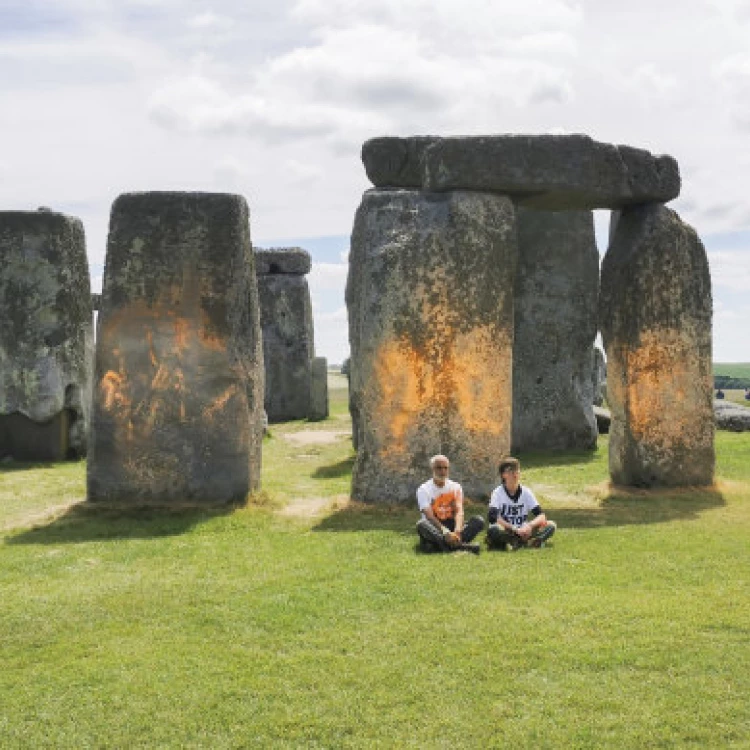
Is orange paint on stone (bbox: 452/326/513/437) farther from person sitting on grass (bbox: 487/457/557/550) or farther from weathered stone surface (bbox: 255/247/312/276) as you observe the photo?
weathered stone surface (bbox: 255/247/312/276)

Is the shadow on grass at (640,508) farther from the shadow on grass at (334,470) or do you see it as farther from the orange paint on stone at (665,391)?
the shadow on grass at (334,470)

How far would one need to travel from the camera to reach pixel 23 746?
486 centimetres

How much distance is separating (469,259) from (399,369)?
142 centimetres

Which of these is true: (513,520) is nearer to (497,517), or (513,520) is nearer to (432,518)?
(497,517)

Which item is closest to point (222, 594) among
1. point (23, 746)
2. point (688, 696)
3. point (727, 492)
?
point (23, 746)

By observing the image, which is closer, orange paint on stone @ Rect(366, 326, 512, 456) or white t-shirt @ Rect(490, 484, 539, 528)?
white t-shirt @ Rect(490, 484, 539, 528)

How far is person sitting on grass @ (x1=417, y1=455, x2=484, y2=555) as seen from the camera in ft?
27.7

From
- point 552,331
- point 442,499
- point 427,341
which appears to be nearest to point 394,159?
point 427,341

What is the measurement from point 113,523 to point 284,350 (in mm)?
14912

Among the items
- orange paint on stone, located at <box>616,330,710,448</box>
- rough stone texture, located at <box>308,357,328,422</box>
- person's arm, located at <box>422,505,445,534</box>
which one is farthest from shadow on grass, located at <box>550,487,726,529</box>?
rough stone texture, located at <box>308,357,328,422</box>

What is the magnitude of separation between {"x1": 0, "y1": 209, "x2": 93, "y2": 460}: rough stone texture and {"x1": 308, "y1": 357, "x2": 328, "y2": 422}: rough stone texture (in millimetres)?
9004

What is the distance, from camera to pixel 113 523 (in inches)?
400

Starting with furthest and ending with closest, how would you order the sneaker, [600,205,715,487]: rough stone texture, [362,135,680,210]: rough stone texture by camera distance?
[600,205,715,487]: rough stone texture → [362,135,680,210]: rough stone texture → the sneaker

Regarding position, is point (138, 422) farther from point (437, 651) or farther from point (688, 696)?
point (688, 696)
